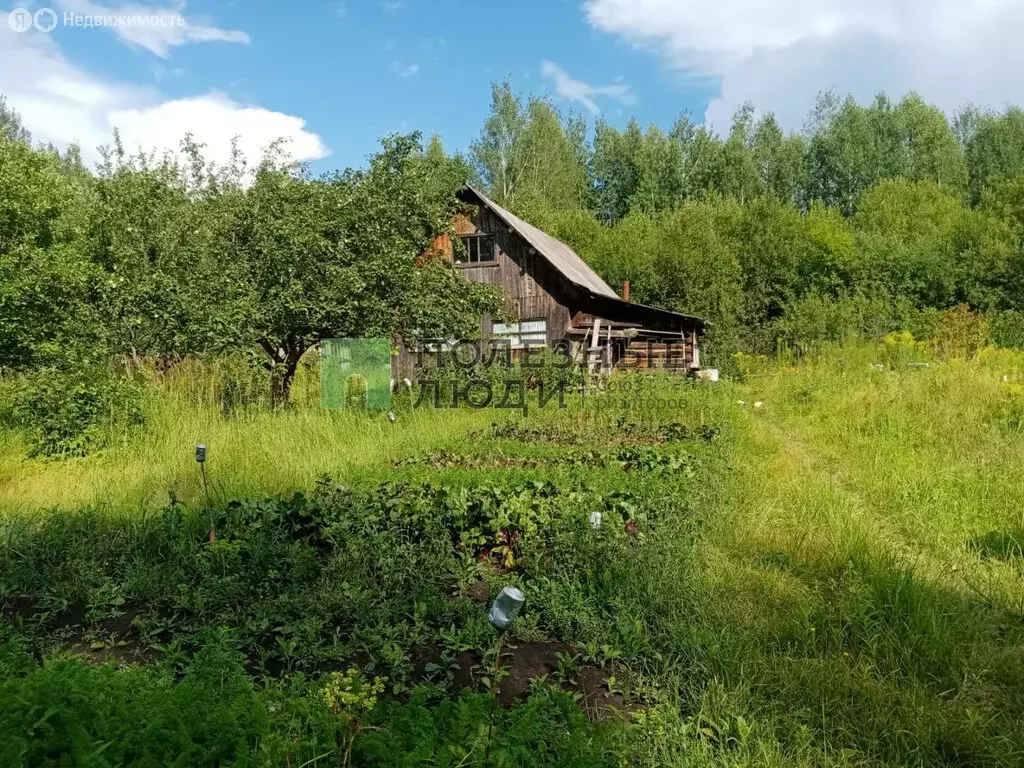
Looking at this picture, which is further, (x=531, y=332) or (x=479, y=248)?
(x=479, y=248)

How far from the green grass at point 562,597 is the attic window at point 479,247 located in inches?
511

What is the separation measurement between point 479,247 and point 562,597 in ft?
54.6

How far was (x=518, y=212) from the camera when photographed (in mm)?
29578

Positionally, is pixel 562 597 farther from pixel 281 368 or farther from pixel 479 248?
pixel 479 248

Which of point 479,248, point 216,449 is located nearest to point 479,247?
point 479,248

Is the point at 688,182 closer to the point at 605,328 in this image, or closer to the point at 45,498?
the point at 605,328

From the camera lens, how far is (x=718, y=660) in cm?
285

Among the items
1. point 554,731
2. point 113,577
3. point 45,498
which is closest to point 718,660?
point 554,731

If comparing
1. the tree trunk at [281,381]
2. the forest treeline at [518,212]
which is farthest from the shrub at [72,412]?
the tree trunk at [281,381]

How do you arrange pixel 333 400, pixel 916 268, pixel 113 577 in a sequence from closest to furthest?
pixel 113 577
pixel 333 400
pixel 916 268

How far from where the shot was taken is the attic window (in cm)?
1898


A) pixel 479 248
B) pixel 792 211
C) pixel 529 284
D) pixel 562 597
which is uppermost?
pixel 792 211

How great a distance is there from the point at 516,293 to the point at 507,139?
17.9 m

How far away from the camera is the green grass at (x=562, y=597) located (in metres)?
2.23
